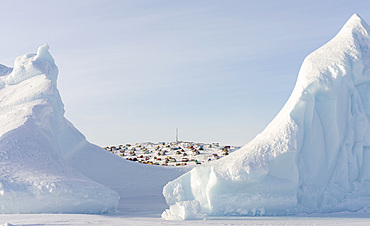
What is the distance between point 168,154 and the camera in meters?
28.3

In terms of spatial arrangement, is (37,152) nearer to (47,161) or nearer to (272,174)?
(47,161)

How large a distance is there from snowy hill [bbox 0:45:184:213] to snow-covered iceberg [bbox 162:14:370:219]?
2.35 m

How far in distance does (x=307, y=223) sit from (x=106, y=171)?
11.1m

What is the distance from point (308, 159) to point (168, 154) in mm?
16302

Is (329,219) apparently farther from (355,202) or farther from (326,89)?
(326,89)

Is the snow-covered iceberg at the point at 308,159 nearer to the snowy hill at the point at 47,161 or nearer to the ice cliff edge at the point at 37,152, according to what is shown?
the ice cliff edge at the point at 37,152

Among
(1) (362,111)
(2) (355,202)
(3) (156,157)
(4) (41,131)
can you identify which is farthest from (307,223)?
(3) (156,157)

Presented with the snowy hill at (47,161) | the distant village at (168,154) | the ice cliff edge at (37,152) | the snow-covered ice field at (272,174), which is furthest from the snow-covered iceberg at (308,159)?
the distant village at (168,154)

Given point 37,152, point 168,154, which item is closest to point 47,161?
point 37,152

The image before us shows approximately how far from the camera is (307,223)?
34.1 ft

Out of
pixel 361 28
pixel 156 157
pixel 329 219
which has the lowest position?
pixel 329 219

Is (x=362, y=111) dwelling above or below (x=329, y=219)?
above

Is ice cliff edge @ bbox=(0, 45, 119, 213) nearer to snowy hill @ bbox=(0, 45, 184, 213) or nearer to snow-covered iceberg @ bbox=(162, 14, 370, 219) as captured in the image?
snowy hill @ bbox=(0, 45, 184, 213)

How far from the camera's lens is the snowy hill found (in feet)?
39.0
